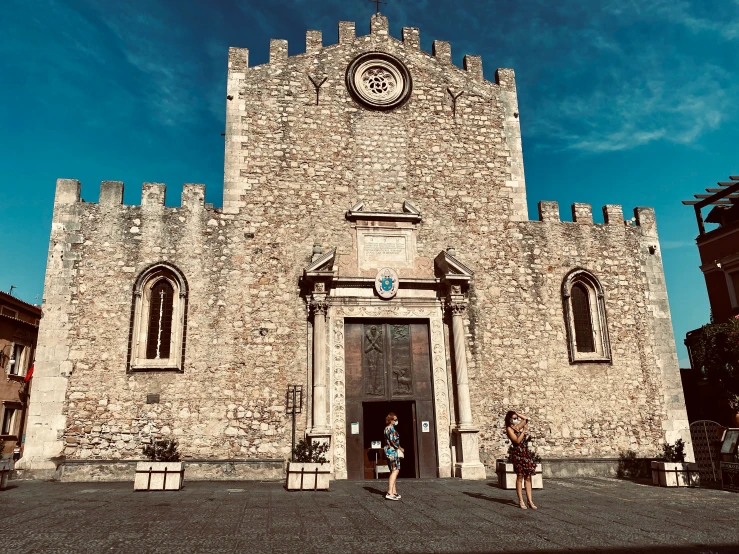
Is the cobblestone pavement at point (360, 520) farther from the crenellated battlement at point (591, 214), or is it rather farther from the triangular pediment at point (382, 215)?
the crenellated battlement at point (591, 214)

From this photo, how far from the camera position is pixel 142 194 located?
45.0 feet

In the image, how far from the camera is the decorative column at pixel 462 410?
1259 centimetres

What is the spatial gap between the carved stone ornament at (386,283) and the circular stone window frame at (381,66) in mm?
4894

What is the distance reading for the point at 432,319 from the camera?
45.5 ft

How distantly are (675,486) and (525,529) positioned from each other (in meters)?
6.83

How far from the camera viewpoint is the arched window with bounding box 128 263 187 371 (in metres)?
12.7

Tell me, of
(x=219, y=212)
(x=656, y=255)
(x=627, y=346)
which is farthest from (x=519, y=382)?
(x=219, y=212)

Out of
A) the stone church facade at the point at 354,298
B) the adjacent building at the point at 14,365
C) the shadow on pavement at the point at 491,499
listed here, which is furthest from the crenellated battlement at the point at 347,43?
the adjacent building at the point at 14,365

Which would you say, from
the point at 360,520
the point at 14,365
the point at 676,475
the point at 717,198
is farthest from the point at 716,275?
the point at 14,365

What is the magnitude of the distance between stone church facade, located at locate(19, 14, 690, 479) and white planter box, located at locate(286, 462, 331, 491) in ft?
6.23

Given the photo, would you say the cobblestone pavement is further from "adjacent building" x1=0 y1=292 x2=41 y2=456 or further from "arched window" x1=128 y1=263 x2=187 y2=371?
"adjacent building" x1=0 y1=292 x2=41 y2=456

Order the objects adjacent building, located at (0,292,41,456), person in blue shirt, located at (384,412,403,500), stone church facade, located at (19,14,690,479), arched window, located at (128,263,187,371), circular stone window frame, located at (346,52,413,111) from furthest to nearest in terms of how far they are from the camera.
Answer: adjacent building, located at (0,292,41,456), circular stone window frame, located at (346,52,413,111), arched window, located at (128,263,187,371), stone church facade, located at (19,14,690,479), person in blue shirt, located at (384,412,403,500)

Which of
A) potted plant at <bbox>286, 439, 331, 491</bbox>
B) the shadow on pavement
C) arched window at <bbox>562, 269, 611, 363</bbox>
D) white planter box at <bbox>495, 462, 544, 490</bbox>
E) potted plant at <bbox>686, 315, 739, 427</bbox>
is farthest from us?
potted plant at <bbox>686, 315, 739, 427</bbox>

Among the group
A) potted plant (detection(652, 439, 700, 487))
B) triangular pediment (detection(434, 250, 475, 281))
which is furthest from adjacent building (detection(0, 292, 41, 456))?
potted plant (detection(652, 439, 700, 487))
